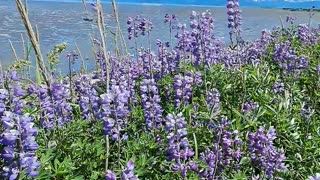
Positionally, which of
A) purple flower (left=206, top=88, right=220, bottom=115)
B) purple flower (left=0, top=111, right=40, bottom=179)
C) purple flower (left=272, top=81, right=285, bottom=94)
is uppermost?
purple flower (left=0, top=111, right=40, bottom=179)

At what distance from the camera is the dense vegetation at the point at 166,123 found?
2.09 m

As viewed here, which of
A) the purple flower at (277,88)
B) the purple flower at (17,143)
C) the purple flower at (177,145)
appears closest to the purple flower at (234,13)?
the purple flower at (277,88)

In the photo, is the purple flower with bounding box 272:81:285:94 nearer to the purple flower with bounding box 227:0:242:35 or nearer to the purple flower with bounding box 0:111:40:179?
the purple flower with bounding box 227:0:242:35

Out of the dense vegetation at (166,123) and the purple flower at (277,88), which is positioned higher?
the dense vegetation at (166,123)

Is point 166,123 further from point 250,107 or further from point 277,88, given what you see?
point 277,88

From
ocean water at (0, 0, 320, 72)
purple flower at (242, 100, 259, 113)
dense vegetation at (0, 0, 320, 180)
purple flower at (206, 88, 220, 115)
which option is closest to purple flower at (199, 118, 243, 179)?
dense vegetation at (0, 0, 320, 180)

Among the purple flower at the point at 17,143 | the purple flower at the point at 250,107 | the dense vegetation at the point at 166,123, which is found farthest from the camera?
the purple flower at the point at 250,107

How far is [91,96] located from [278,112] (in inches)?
48.9

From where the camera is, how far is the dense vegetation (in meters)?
2.09

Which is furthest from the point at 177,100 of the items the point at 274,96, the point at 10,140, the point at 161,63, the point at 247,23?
the point at 247,23

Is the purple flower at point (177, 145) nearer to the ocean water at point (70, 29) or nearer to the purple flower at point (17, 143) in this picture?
the purple flower at point (17, 143)

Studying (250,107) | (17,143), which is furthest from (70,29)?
(17,143)

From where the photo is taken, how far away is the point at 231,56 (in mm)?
5141

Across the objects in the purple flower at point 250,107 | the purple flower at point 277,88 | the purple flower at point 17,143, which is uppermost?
the purple flower at point 17,143
